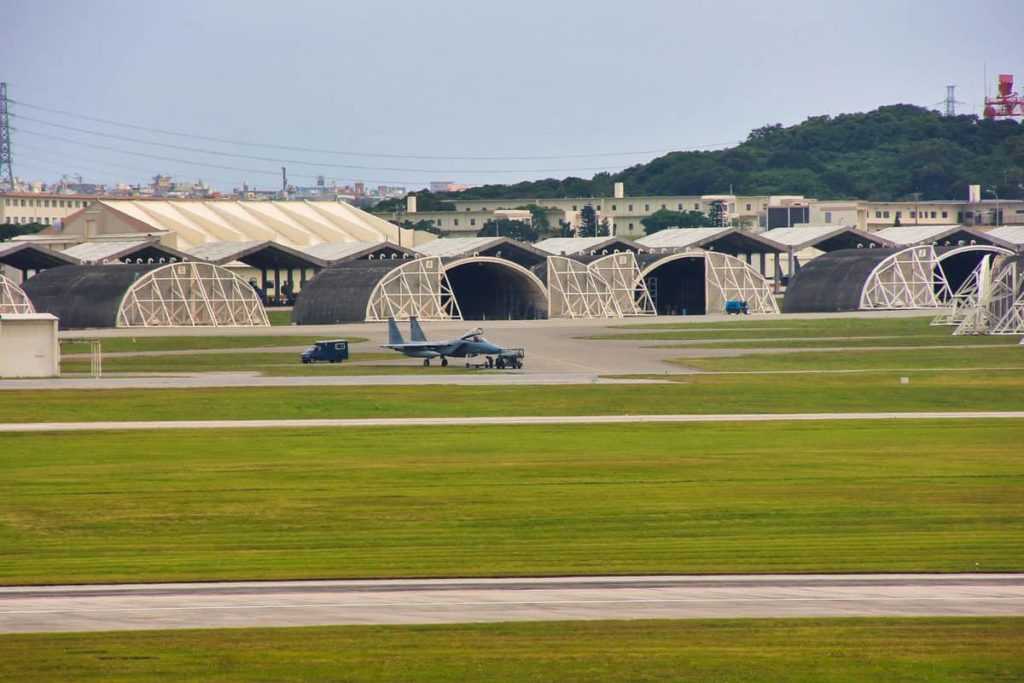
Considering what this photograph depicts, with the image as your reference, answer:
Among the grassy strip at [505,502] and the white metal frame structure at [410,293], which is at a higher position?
the white metal frame structure at [410,293]

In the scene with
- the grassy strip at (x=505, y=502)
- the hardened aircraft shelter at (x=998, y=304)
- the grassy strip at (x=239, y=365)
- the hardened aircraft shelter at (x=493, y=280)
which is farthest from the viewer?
the hardened aircraft shelter at (x=493, y=280)

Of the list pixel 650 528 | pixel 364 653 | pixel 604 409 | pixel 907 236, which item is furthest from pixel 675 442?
pixel 907 236

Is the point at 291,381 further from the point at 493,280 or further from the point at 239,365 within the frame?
the point at 493,280

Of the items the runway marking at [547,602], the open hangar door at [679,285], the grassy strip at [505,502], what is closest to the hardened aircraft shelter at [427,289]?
the open hangar door at [679,285]

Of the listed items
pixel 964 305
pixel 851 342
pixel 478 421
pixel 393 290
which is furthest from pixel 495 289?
pixel 478 421

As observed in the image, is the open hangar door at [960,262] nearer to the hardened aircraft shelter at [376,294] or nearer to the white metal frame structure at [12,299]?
the hardened aircraft shelter at [376,294]
